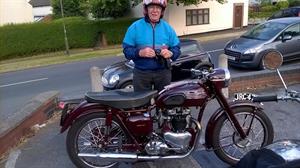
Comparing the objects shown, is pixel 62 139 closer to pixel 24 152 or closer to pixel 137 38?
pixel 24 152

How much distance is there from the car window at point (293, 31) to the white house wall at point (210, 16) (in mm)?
15858

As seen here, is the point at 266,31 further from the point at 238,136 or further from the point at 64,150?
the point at 64,150

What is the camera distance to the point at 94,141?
4484mm

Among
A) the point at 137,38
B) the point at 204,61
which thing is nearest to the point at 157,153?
Answer: the point at 137,38

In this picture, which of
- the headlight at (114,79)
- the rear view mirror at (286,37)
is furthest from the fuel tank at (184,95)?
the rear view mirror at (286,37)

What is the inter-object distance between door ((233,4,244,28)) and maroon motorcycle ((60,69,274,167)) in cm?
2768

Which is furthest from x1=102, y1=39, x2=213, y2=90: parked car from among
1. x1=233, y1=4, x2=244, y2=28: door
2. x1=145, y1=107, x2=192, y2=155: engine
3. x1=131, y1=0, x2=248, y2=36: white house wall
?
x1=233, y1=4, x2=244, y2=28: door

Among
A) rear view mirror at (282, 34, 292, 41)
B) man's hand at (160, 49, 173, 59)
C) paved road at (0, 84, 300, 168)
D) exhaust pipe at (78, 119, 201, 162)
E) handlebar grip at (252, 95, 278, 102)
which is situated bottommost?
paved road at (0, 84, 300, 168)

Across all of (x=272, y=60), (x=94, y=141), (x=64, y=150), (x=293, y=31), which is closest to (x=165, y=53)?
(x=94, y=141)

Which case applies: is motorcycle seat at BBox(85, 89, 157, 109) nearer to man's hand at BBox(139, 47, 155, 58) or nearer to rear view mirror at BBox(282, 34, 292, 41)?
man's hand at BBox(139, 47, 155, 58)

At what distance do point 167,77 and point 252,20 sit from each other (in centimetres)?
3288

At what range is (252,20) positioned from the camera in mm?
35875

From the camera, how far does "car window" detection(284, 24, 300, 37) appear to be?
12.6 meters

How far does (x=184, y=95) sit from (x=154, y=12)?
3.37ft
